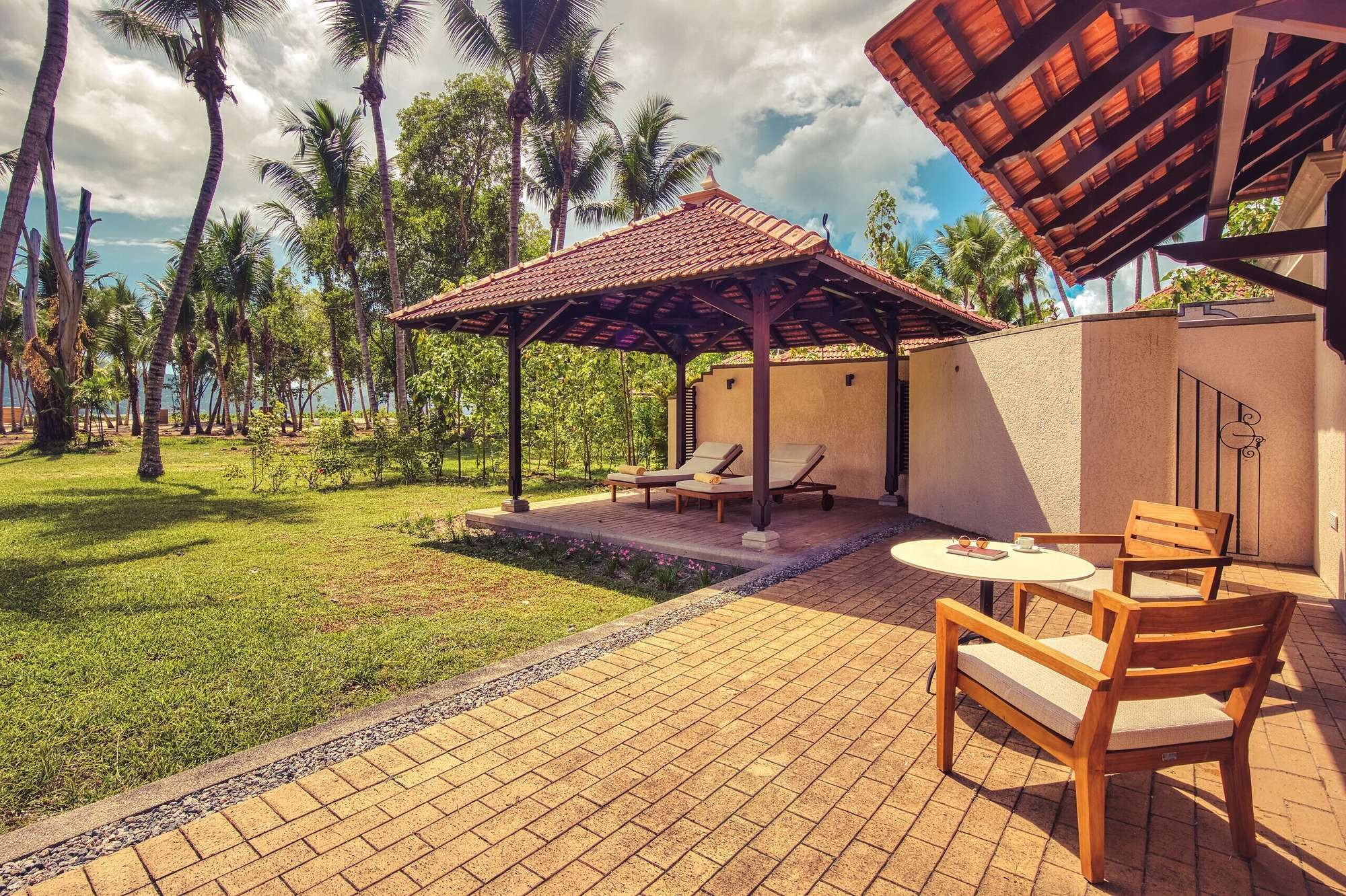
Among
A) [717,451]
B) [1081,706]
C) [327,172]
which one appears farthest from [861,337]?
[327,172]

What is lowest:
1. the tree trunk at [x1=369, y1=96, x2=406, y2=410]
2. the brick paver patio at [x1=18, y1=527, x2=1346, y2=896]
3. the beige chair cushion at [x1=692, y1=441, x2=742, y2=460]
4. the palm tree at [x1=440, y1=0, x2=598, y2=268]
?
the brick paver patio at [x1=18, y1=527, x2=1346, y2=896]

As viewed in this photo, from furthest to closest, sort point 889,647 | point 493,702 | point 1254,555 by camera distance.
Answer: point 1254,555
point 889,647
point 493,702

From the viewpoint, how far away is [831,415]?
11.4 metres

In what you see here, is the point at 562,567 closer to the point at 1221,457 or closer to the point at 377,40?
the point at 1221,457

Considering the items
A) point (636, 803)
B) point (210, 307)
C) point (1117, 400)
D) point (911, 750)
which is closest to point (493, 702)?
point (636, 803)

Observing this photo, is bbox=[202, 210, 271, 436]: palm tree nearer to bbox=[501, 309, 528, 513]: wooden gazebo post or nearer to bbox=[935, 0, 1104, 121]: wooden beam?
bbox=[501, 309, 528, 513]: wooden gazebo post

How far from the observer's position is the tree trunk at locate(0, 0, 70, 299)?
24.6 ft

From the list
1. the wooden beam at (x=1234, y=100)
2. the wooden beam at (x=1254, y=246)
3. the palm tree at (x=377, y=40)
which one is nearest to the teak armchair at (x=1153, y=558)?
the wooden beam at (x=1254, y=246)

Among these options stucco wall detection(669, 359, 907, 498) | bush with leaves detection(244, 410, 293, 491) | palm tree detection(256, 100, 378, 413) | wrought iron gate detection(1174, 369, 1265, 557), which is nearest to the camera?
wrought iron gate detection(1174, 369, 1265, 557)

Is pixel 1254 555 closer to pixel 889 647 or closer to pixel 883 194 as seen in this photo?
pixel 889 647

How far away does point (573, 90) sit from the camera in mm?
18938

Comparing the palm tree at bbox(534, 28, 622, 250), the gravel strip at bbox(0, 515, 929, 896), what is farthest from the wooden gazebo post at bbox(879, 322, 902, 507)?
the palm tree at bbox(534, 28, 622, 250)

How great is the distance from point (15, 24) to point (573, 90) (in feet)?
39.8

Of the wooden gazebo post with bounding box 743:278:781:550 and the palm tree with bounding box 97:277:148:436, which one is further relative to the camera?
the palm tree with bounding box 97:277:148:436
